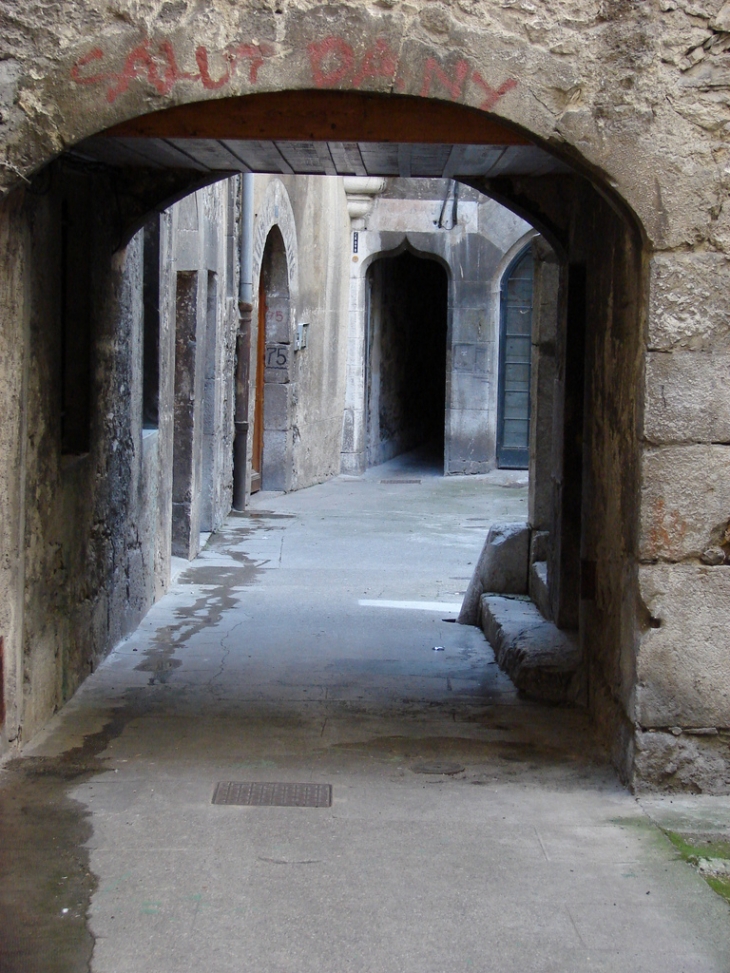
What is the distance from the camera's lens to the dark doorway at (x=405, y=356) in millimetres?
16000

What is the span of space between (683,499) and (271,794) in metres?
1.59

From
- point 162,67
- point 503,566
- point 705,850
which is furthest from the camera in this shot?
point 503,566

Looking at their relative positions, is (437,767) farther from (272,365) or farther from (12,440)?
(272,365)

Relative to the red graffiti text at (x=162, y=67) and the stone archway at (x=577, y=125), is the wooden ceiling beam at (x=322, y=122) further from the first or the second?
the red graffiti text at (x=162, y=67)

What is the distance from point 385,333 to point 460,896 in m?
14.1

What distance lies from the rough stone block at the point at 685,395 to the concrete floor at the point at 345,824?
1.19 m

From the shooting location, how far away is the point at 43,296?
443 cm

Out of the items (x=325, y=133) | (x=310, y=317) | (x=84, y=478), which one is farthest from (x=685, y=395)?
(x=310, y=317)

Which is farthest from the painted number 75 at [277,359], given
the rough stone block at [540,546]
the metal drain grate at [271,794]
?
the metal drain grate at [271,794]

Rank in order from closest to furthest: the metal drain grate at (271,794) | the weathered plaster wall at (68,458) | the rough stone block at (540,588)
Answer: the metal drain grate at (271,794)
the weathered plaster wall at (68,458)
the rough stone block at (540,588)

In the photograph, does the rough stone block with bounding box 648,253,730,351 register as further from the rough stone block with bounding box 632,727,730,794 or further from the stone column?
the stone column

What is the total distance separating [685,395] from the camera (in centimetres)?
363

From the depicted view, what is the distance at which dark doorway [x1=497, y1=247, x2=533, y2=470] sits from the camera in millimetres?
14789

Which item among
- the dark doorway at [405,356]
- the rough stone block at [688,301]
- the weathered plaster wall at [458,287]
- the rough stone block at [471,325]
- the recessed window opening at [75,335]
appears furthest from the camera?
the dark doorway at [405,356]
